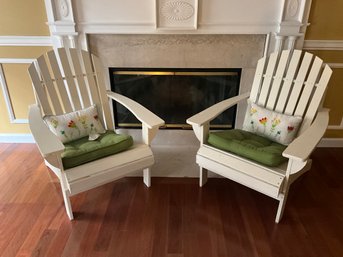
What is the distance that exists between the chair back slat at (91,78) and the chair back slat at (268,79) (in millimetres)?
1348

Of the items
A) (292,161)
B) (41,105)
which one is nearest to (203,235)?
(292,161)

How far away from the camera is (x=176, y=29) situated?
2.40m

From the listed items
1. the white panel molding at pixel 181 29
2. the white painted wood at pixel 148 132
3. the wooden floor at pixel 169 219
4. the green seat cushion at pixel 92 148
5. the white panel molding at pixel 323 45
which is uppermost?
the white panel molding at pixel 181 29

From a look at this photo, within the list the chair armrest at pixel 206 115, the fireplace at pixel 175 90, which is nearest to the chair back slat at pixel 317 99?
the chair armrest at pixel 206 115

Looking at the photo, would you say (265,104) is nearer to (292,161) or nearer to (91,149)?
(292,161)

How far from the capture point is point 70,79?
2.30 metres

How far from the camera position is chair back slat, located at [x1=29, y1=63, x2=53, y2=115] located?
211 centimetres

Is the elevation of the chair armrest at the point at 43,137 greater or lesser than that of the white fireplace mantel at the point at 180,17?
lesser

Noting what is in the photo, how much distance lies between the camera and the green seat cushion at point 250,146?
1.92m

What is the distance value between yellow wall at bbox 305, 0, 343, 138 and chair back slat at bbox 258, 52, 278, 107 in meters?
0.45

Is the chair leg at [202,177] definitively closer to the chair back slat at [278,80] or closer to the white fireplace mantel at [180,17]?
the chair back slat at [278,80]

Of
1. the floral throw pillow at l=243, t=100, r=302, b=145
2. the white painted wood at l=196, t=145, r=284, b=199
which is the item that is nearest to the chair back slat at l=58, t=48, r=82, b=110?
the white painted wood at l=196, t=145, r=284, b=199

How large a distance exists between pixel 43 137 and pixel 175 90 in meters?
1.37

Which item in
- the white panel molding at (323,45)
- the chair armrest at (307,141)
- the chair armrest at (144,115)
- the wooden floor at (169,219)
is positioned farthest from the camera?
the white panel molding at (323,45)
